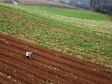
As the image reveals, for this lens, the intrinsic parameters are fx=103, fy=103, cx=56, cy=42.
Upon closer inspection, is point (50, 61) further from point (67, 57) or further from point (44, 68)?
point (67, 57)

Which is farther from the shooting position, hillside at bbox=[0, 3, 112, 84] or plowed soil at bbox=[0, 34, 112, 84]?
hillside at bbox=[0, 3, 112, 84]

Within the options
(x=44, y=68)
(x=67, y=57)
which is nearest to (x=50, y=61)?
(x=44, y=68)

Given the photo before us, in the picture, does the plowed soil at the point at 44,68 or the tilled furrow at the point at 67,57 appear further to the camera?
the tilled furrow at the point at 67,57

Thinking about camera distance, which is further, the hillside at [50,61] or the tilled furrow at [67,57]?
the tilled furrow at [67,57]

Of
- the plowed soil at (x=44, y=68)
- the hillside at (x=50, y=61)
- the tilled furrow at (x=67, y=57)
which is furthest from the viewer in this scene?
the tilled furrow at (x=67, y=57)

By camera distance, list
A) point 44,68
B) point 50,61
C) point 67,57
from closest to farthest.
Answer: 1. point 44,68
2. point 50,61
3. point 67,57

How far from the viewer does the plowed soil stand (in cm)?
1498

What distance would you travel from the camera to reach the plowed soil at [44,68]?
14984mm

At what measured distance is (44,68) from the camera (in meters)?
17.2

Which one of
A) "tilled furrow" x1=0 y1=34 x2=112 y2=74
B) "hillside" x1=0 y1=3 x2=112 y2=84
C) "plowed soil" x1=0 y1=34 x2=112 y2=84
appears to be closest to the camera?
"plowed soil" x1=0 y1=34 x2=112 y2=84

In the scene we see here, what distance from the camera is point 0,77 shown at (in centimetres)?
1410

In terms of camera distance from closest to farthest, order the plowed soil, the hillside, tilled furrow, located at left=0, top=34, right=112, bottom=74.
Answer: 1. the plowed soil
2. the hillside
3. tilled furrow, located at left=0, top=34, right=112, bottom=74

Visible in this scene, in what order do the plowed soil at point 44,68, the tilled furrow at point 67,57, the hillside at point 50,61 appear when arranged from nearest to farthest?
the plowed soil at point 44,68
the hillside at point 50,61
the tilled furrow at point 67,57

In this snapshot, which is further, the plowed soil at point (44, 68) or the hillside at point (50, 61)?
the hillside at point (50, 61)
